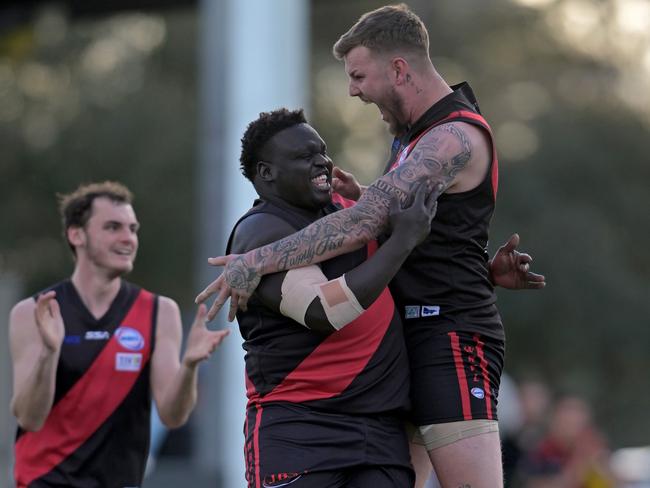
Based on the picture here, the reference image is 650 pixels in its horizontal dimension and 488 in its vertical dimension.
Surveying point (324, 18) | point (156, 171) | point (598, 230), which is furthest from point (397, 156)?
point (324, 18)

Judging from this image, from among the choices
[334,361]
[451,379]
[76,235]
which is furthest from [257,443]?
[76,235]

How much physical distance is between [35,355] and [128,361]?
0.47 meters

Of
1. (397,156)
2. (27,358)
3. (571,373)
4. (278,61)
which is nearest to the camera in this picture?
(397,156)

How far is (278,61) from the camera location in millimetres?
11547

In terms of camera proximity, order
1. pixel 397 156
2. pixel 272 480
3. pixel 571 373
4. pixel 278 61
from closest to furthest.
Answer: pixel 272 480, pixel 397 156, pixel 278 61, pixel 571 373

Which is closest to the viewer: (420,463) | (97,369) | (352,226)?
(352,226)

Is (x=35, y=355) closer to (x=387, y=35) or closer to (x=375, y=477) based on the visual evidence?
(x=375, y=477)

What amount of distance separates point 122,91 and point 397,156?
71.3 ft

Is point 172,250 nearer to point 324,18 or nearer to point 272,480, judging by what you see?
point 324,18

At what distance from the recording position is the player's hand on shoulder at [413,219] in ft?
15.2

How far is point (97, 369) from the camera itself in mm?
6633

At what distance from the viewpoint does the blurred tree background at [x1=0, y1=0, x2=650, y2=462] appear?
2586 centimetres

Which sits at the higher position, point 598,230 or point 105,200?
point 598,230

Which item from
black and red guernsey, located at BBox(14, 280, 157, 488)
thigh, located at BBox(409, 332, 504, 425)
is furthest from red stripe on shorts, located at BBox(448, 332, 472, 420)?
black and red guernsey, located at BBox(14, 280, 157, 488)
